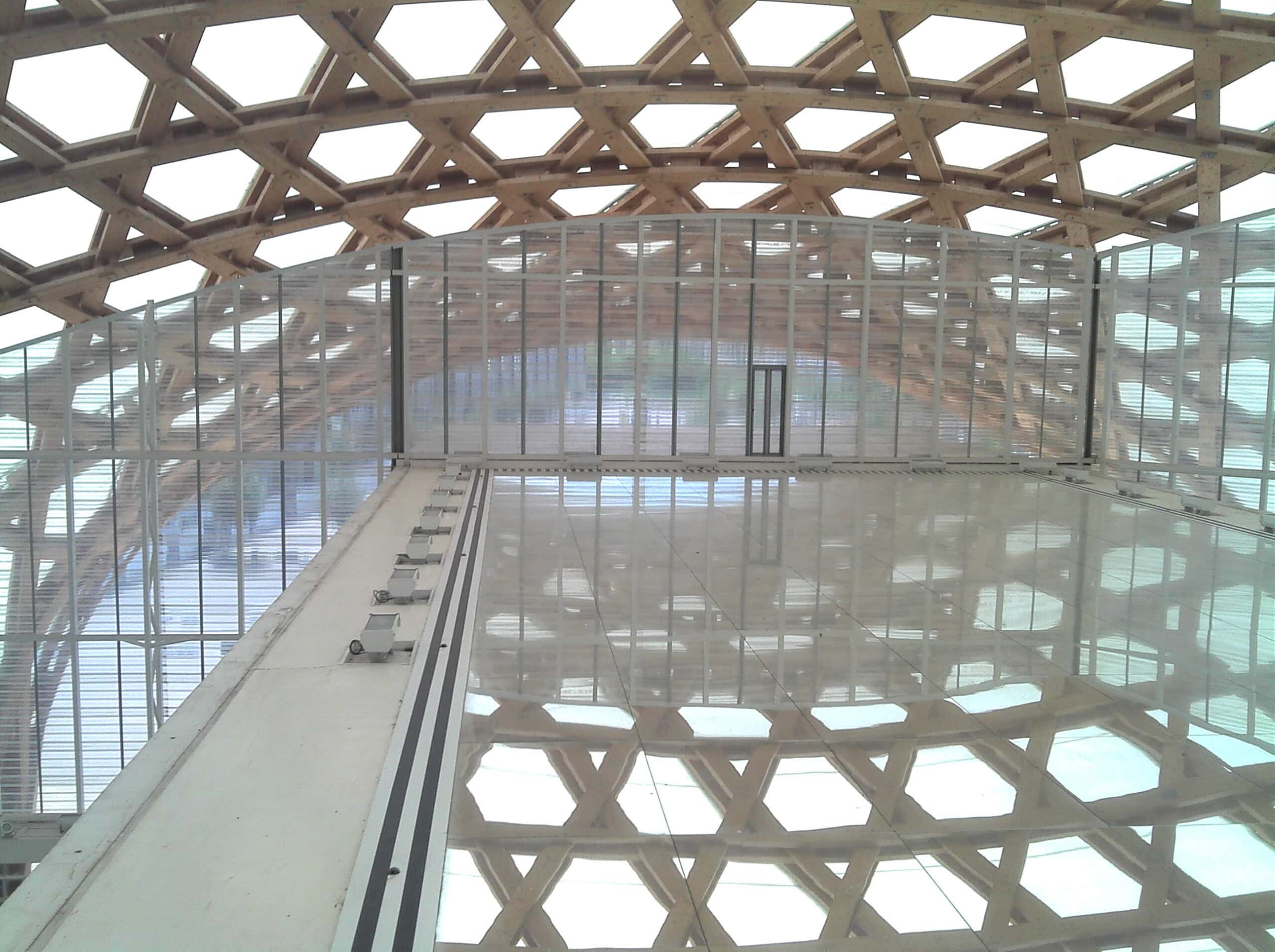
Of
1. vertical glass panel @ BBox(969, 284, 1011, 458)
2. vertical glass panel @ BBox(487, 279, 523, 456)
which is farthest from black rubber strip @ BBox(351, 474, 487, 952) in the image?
vertical glass panel @ BBox(969, 284, 1011, 458)

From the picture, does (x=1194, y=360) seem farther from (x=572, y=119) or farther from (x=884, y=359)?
(x=572, y=119)

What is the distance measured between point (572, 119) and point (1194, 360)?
13.4 m

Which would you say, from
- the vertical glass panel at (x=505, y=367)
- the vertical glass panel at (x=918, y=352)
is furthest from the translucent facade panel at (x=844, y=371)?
the vertical glass panel at (x=505, y=367)

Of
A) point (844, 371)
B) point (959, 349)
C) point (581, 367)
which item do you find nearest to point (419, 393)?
point (581, 367)

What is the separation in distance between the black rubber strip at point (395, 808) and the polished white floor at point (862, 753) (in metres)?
0.27

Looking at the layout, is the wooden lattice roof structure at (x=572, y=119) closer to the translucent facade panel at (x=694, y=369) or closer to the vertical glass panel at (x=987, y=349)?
the vertical glass panel at (x=987, y=349)

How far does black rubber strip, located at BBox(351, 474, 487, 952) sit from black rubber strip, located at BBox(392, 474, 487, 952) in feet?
0.27

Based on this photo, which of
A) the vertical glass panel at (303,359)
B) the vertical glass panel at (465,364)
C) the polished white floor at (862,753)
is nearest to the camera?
the polished white floor at (862,753)

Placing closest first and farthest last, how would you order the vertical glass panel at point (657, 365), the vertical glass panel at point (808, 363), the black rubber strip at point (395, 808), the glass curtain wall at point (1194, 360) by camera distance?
the black rubber strip at point (395, 808) → the glass curtain wall at point (1194, 360) → the vertical glass panel at point (657, 365) → the vertical glass panel at point (808, 363)

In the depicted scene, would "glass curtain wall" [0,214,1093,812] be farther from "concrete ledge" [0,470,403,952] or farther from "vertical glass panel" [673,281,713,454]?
"concrete ledge" [0,470,403,952]

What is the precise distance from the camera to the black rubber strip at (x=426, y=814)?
3.77 metres

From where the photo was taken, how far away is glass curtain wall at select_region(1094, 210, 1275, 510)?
15070 millimetres

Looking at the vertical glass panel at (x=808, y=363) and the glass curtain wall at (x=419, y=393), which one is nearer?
the glass curtain wall at (x=419, y=393)

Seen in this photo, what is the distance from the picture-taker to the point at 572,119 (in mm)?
22453
